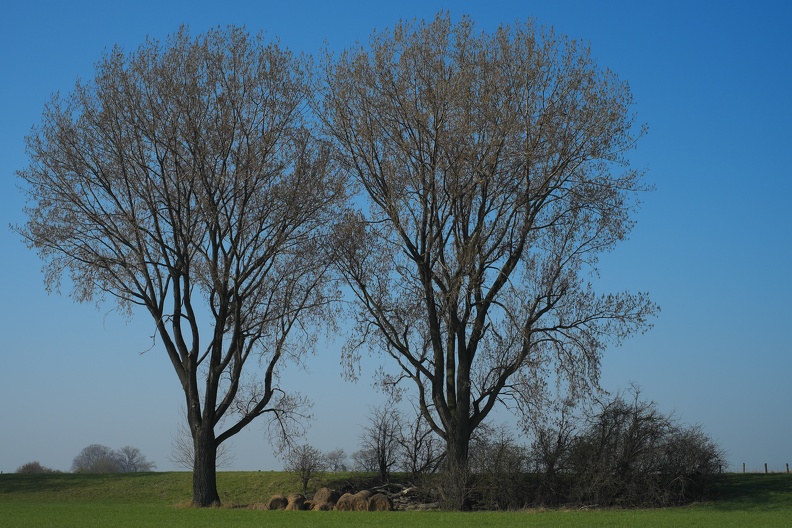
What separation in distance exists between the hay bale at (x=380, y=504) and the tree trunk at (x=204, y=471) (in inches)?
239

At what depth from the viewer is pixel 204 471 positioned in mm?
31344

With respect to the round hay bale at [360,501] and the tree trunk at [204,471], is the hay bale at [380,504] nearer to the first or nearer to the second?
the round hay bale at [360,501]

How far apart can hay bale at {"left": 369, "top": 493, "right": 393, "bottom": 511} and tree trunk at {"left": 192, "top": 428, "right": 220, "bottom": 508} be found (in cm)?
608

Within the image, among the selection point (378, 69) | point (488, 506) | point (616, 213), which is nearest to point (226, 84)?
point (378, 69)

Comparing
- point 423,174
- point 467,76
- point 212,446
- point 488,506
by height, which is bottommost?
point 488,506

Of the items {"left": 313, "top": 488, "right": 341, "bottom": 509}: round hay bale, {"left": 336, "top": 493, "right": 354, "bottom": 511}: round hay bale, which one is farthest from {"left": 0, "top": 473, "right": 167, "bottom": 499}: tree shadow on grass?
{"left": 336, "top": 493, "right": 354, "bottom": 511}: round hay bale

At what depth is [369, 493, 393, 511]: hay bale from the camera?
96.4ft

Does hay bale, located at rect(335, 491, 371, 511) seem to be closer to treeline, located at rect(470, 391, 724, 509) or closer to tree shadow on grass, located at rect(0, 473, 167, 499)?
treeline, located at rect(470, 391, 724, 509)

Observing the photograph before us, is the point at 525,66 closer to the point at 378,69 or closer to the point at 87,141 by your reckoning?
the point at 378,69

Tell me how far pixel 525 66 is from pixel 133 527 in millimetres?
19163

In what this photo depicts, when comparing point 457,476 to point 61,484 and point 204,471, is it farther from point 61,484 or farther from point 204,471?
point 61,484

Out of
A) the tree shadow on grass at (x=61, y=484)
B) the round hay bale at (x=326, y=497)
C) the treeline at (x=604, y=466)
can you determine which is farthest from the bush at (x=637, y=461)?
the tree shadow on grass at (x=61, y=484)

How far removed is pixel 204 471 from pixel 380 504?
6.76 m

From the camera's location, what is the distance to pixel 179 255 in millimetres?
31344
